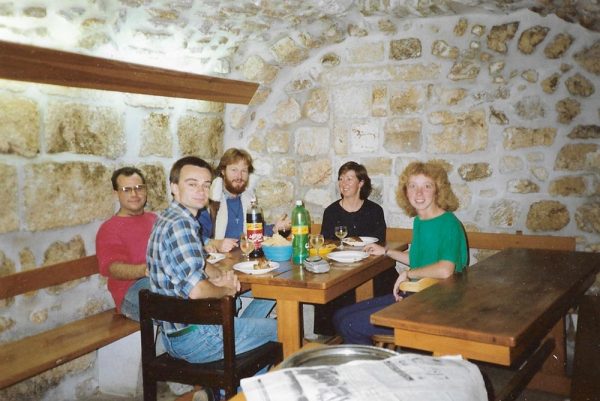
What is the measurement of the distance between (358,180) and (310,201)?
2.73ft

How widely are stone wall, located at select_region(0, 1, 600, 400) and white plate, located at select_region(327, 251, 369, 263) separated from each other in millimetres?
1438

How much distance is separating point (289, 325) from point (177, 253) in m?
0.84

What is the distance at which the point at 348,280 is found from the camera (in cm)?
293

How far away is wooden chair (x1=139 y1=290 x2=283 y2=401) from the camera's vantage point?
7.20 feet

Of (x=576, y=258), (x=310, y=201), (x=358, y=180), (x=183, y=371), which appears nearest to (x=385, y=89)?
(x=358, y=180)

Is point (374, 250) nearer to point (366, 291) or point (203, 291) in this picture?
point (366, 291)

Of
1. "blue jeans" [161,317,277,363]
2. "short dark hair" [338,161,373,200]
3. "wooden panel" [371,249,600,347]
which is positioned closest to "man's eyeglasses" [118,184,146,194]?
"blue jeans" [161,317,277,363]

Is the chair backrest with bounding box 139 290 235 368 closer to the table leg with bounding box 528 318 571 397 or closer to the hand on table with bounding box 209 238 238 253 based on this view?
the hand on table with bounding box 209 238 238 253

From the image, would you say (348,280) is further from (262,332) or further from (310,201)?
(310,201)

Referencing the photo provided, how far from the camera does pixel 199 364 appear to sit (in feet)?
8.13

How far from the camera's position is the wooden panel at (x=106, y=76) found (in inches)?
110

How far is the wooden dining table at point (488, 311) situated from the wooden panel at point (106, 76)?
2.39 m

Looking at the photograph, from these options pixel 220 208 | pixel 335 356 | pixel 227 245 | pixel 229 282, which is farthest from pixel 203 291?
pixel 220 208

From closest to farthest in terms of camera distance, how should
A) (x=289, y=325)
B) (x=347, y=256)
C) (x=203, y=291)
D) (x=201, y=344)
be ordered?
(x=203, y=291)
(x=201, y=344)
(x=289, y=325)
(x=347, y=256)
